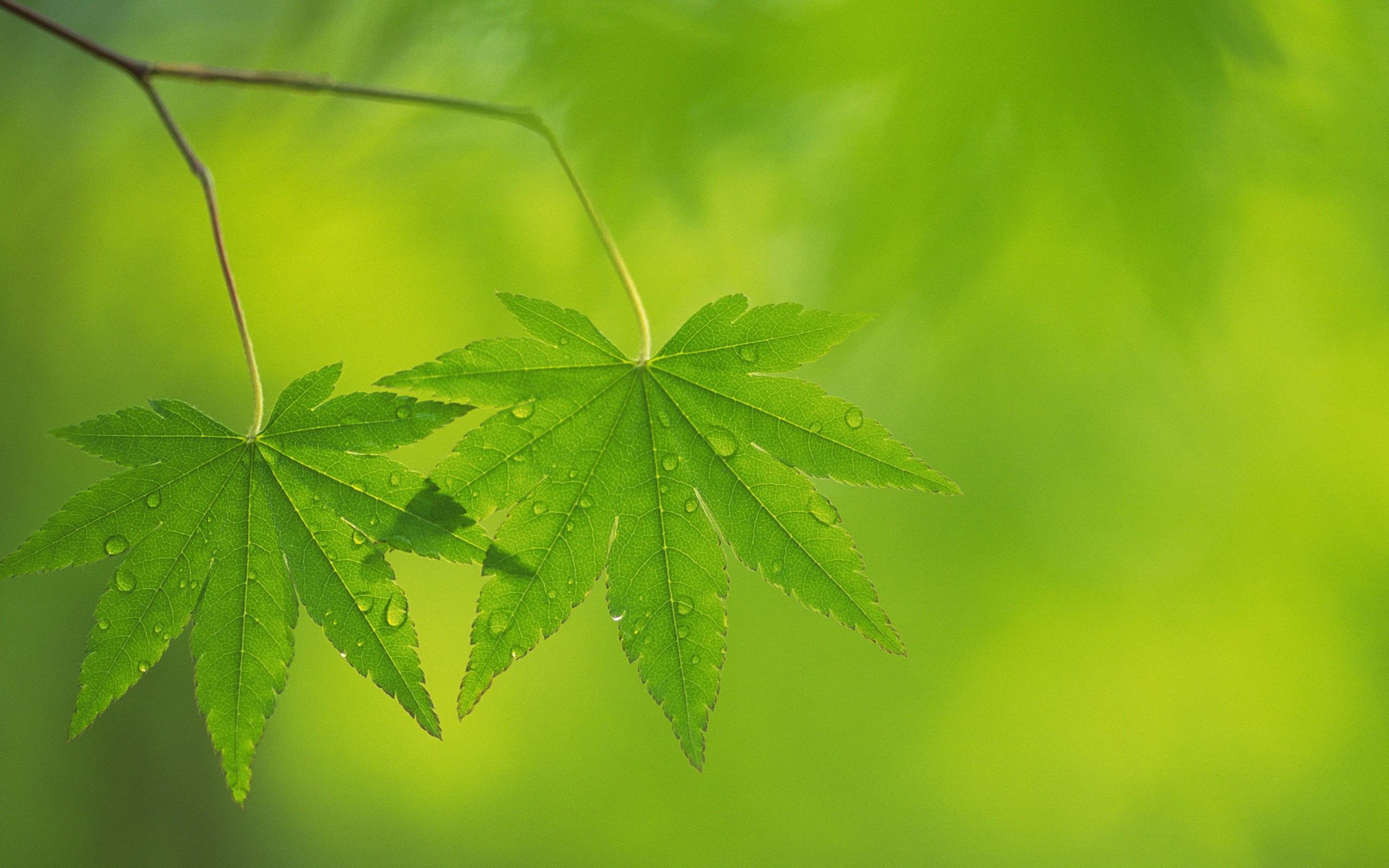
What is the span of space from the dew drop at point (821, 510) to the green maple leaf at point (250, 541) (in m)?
0.34

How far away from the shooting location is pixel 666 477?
90cm

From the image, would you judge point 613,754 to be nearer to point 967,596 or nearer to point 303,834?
point 303,834

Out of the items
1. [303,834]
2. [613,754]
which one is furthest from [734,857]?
[303,834]

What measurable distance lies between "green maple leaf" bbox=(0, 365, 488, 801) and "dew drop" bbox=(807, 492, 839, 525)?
0.34m

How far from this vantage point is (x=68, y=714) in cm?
378

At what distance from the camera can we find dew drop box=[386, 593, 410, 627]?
85 centimetres

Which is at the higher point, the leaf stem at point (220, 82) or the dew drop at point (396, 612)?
the leaf stem at point (220, 82)

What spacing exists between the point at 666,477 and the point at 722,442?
7cm

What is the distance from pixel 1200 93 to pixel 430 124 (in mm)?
2017

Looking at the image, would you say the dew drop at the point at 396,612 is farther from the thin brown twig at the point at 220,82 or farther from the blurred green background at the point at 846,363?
the blurred green background at the point at 846,363

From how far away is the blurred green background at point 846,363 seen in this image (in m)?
1.83

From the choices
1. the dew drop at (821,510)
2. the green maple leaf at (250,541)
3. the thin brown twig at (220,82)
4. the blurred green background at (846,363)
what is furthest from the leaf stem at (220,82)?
the blurred green background at (846,363)

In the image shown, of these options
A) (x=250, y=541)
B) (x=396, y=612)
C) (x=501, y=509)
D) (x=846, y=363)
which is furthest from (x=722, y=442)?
(x=846, y=363)

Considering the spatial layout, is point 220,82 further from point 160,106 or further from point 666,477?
point 666,477
